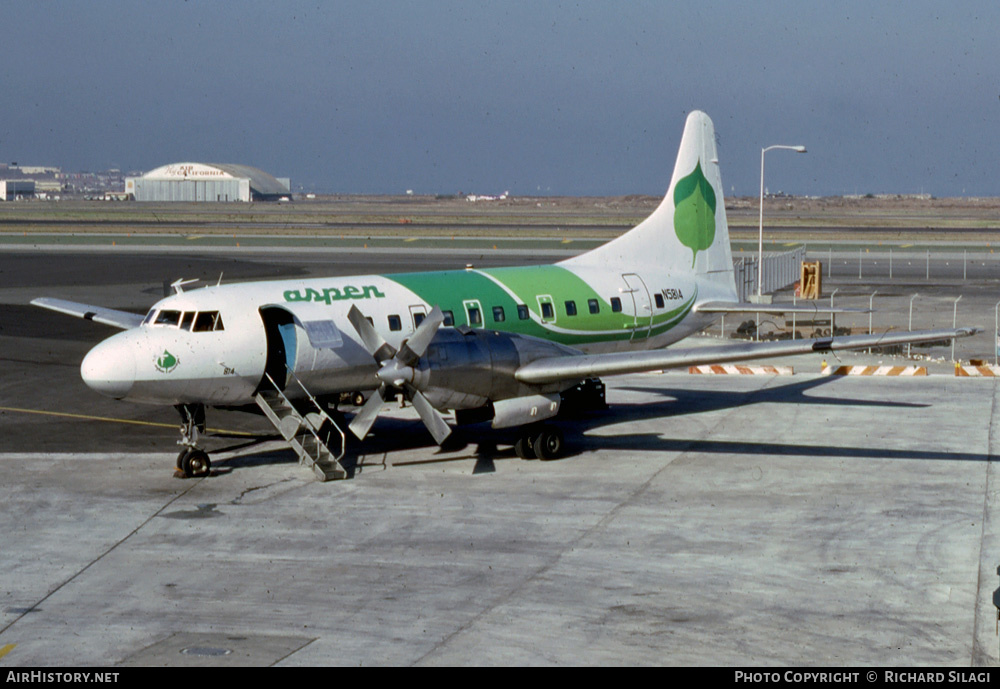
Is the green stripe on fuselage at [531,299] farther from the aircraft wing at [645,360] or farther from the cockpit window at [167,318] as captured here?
the cockpit window at [167,318]

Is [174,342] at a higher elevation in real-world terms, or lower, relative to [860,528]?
higher

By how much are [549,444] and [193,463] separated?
7883 mm

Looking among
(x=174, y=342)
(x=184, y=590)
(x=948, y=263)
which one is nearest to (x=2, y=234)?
(x=948, y=263)

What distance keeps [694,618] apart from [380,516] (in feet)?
24.4

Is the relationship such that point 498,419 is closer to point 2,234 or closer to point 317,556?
point 317,556

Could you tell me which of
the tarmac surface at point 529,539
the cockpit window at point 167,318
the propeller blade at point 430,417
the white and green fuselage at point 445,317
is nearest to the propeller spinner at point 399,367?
the propeller blade at point 430,417

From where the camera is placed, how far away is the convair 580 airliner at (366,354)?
23.4m

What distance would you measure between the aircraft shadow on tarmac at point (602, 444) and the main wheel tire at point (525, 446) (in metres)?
0.49

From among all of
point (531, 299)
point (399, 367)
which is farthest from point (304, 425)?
point (531, 299)

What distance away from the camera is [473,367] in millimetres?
23969

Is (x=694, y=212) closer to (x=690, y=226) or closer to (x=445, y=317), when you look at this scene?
(x=690, y=226)

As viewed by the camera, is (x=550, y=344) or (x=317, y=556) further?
(x=550, y=344)

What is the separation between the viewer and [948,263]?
82.4 metres
